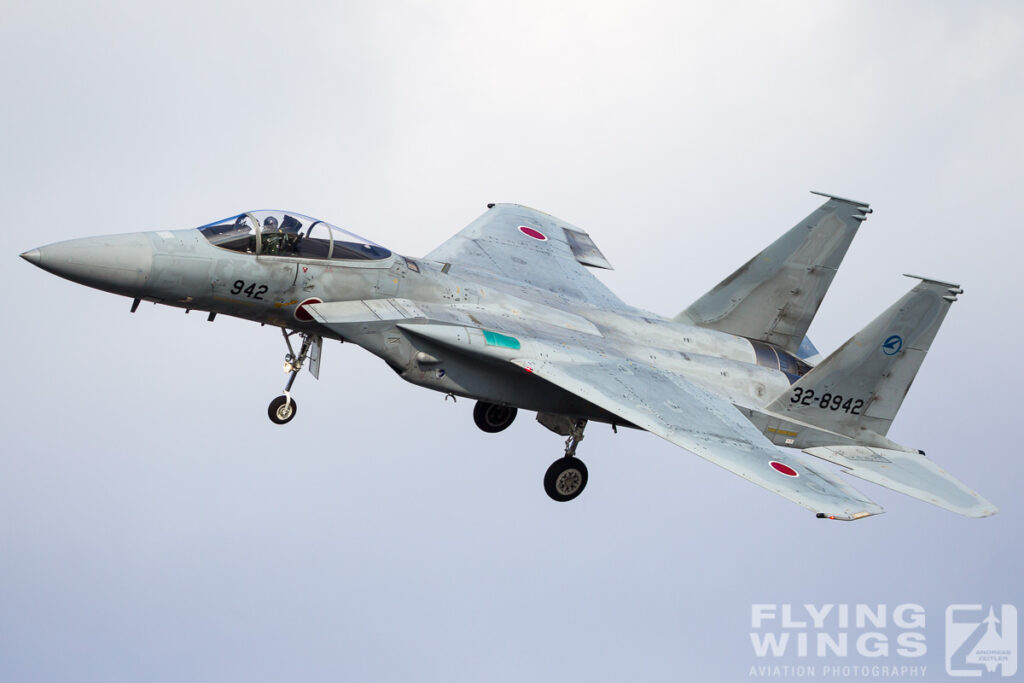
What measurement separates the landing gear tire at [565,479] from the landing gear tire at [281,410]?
159 inches

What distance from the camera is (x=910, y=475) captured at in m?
18.1

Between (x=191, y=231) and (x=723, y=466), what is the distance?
24.8 ft

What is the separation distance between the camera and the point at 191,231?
16469 mm

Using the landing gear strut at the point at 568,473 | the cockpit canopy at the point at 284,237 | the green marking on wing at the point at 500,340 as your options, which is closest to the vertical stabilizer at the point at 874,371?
the landing gear strut at the point at 568,473

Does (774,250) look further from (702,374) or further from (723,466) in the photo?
(723,466)

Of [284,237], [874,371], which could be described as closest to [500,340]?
[284,237]

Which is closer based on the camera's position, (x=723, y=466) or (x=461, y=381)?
(x=723, y=466)

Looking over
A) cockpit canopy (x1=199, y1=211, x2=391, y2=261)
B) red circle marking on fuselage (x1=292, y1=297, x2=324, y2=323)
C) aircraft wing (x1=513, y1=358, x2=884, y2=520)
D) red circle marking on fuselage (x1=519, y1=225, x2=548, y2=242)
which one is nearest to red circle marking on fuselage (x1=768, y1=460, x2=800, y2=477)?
aircraft wing (x1=513, y1=358, x2=884, y2=520)

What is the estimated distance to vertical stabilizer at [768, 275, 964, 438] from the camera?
18531 millimetres

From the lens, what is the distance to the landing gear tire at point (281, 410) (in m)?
17.0

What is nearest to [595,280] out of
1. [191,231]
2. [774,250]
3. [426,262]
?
[774,250]

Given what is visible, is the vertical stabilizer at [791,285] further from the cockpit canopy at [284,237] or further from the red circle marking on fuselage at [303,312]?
the red circle marking on fuselage at [303,312]

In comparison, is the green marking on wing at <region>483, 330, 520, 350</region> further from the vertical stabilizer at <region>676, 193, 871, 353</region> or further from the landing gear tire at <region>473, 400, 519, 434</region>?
the vertical stabilizer at <region>676, 193, 871, 353</region>

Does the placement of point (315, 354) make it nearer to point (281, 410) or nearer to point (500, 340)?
point (281, 410)
